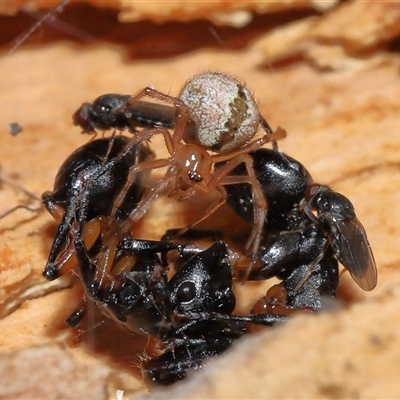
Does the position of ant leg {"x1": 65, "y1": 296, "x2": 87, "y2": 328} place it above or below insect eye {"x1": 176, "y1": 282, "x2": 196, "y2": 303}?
below

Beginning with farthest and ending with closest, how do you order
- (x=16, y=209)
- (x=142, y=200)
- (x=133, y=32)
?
(x=133, y=32), (x=16, y=209), (x=142, y=200)

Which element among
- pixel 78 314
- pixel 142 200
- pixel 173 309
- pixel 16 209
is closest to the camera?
pixel 173 309

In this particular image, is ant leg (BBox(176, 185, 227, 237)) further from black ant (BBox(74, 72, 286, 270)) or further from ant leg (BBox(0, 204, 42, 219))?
ant leg (BBox(0, 204, 42, 219))

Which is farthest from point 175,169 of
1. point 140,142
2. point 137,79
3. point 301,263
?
point 137,79

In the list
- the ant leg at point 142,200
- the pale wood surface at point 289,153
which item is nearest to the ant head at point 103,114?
the pale wood surface at point 289,153

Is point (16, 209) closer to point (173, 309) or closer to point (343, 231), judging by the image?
point (173, 309)

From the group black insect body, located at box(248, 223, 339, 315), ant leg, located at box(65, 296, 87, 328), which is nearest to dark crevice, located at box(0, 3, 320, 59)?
black insect body, located at box(248, 223, 339, 315)

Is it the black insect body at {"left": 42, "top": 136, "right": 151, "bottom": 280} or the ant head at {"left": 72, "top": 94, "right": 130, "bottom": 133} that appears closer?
the black insect body at {"left": 42, "top": 136, "right": 151, "bottom": 280}

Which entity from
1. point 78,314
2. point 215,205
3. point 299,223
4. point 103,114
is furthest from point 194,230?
point 103,114
